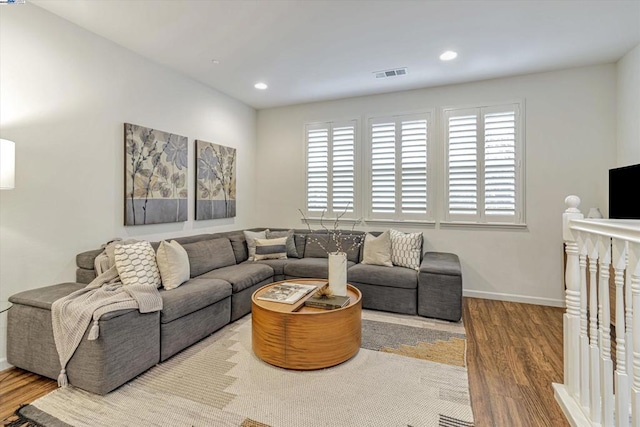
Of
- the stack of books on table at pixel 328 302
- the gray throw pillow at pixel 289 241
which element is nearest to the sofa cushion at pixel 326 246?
the gray throw pillow at pixel 289 241

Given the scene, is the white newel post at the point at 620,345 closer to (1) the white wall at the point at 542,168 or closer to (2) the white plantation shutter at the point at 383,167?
(1) the white wall at the point at 542,168

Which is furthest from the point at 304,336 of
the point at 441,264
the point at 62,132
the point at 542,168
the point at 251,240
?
the point at 542,168

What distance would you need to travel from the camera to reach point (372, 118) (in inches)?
183

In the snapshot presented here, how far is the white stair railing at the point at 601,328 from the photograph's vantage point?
1.24 metres

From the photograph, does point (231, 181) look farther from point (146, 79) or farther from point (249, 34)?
point (249, 34)

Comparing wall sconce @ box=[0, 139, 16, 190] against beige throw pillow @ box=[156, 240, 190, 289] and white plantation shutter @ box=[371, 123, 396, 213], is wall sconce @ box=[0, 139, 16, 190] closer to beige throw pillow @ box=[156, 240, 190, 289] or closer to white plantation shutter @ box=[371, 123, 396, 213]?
beige throw pillow @ box=[156, 240, 190, 289]

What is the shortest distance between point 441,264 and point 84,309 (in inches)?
130

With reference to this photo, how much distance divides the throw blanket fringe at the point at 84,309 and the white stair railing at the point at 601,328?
2713 mm

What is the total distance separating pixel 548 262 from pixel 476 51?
2.65 m

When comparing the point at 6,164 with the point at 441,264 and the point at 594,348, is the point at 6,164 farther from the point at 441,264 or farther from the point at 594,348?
the point at 441,264

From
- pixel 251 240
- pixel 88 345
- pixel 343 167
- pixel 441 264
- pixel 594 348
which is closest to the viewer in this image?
pixel 594 348

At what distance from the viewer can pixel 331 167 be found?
4.92m

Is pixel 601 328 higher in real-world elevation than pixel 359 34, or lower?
lower

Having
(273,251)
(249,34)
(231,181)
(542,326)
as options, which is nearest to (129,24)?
(249,34)
